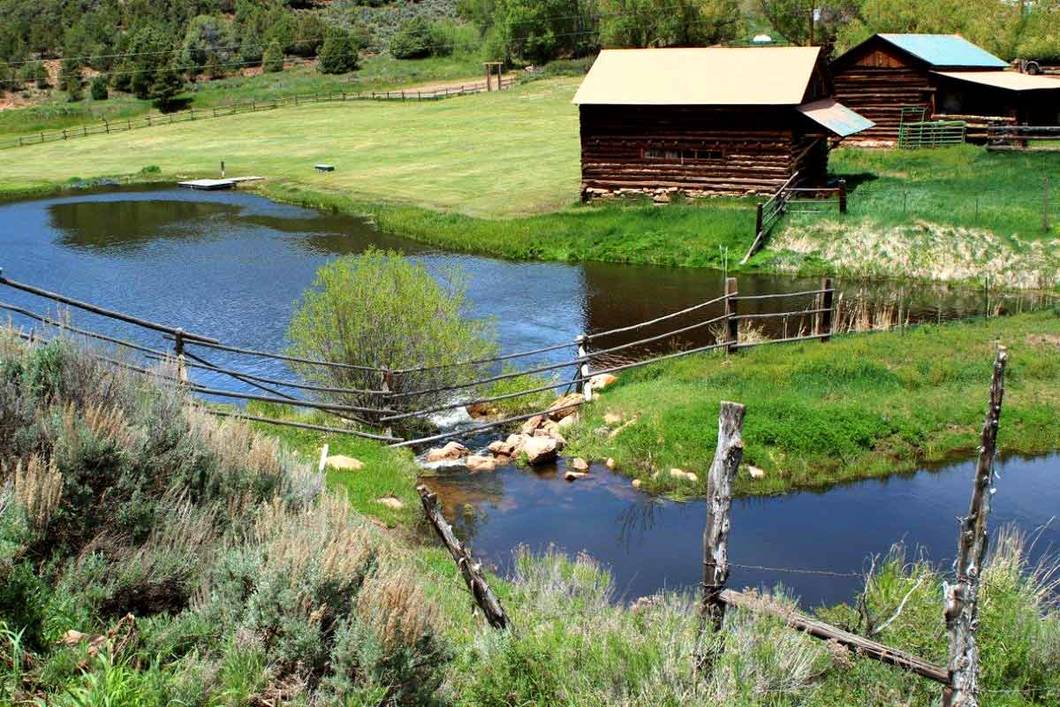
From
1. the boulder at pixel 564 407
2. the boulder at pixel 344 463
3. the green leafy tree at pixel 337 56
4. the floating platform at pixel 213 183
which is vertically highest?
the green leafy tree at pixel 337 56

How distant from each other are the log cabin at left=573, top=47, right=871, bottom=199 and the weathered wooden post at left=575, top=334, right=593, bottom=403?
17.4m

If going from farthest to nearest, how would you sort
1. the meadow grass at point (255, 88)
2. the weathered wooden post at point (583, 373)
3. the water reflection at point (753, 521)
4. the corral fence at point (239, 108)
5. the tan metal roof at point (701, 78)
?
the meadow grass at point (255, 88)
the corral fence at point (239, 108)
the tan metal roof at point (701, 78)
the weathered wooden post at point (583, 373)
the water reflection at point (753, 521)

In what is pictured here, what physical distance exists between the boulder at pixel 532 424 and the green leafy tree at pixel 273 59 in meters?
76.0

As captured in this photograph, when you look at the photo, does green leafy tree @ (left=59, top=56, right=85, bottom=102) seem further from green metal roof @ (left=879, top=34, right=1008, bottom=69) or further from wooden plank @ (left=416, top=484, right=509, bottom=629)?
wooden plank @ (left=416, top=484, right=509, bottom=629)

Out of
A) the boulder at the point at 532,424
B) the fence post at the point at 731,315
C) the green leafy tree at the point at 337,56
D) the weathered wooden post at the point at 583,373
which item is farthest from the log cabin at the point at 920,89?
the green leafy tree at the point at 337,56

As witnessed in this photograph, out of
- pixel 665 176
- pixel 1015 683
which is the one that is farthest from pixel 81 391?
Answer: pixel 665 176

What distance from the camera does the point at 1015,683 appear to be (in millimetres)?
8609

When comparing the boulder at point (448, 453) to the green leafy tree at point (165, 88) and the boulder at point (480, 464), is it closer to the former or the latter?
the boulder at point (480, 464)

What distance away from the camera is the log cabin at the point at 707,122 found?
35.1m

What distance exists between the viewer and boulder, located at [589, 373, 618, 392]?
67.3 ft

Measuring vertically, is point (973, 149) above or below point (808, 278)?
above

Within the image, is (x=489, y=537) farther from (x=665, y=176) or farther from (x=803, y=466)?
(x=665, y=176)

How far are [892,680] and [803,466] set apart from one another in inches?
351

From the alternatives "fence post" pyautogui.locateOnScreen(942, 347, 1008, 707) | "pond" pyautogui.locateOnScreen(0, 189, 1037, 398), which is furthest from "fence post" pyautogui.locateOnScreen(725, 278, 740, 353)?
"fence post" pyautogui.locateOnScreen(942, 347, 1008, 707)
